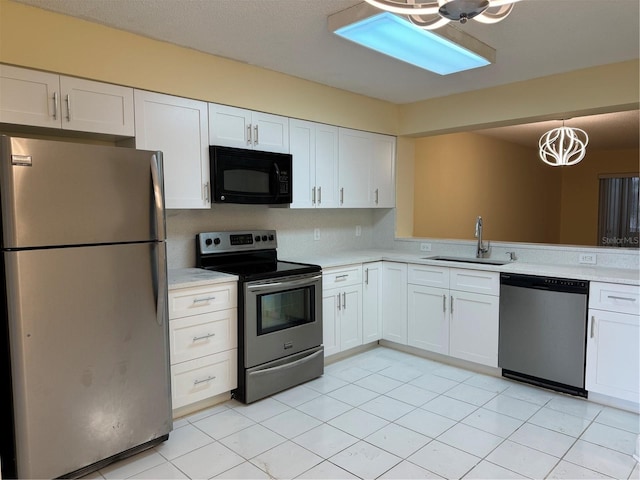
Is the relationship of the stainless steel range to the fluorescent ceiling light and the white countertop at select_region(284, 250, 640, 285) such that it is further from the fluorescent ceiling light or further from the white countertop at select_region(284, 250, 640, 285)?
the fluorescent ceiling light

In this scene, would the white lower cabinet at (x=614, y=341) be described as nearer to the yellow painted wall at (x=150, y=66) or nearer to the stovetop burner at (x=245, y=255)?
the stovetop burner at (x=245, y=255)

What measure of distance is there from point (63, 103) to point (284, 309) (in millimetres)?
1863

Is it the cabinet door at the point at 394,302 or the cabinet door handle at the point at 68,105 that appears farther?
the cabinet door at the point at 394,302

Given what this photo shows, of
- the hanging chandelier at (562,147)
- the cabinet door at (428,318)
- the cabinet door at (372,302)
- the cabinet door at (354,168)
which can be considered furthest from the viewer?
the hanging chandelier at (562,147)

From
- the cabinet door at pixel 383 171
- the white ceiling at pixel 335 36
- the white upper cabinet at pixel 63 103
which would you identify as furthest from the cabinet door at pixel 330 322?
the white upper cabinet at pixel 63 103

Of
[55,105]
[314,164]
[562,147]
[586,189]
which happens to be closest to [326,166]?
[314,164]

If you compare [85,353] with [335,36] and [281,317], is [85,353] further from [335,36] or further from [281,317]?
[335,36]

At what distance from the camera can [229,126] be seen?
3.07m

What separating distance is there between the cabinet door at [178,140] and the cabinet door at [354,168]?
141 cm

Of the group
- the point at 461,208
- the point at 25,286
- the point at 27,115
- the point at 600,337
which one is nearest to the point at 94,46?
the point at 27,115

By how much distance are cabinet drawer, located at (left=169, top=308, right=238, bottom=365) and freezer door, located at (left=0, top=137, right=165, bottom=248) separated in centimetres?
65

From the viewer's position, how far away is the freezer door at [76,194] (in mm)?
1828

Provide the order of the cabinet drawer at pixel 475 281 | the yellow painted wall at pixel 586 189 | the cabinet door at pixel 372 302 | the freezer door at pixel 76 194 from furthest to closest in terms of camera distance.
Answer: the yellow painted wall at pixel 586 189
the cabinet door at pixel 372 302
the cabinet drawer at pixel 475 281
the freezer door at pixel 76 194

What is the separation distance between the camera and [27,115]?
2205 millimetres
